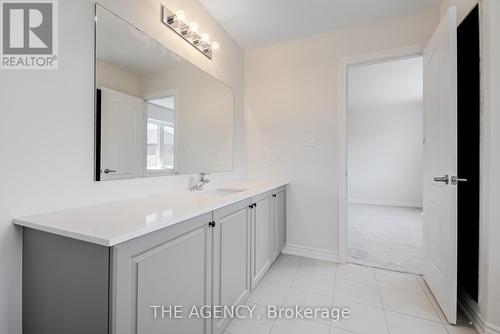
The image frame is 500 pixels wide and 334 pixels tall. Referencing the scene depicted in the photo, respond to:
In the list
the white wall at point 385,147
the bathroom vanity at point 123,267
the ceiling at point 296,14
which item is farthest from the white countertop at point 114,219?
the white wall at point 385,147

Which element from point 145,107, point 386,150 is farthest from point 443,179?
point 386,150

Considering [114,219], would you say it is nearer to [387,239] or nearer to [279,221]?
[279,221]

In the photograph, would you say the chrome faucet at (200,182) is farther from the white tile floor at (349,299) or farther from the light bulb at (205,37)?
the light bulb at (205,37)

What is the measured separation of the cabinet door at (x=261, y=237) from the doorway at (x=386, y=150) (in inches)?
73.9

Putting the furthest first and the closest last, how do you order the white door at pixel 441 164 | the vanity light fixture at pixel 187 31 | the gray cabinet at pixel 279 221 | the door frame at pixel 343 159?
1. the door frame at pixel 343 159
2. the gray cabinet at pixel 279 221
3. the vanity light fixture at pixel 187 31
4. the white door at pixel 441 164

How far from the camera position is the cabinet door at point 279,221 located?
226cm

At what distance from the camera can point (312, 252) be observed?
99.3 inches

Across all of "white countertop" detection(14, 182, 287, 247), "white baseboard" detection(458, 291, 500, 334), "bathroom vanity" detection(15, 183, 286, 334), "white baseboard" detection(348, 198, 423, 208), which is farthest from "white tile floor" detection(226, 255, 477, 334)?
"white baseboard" detection(348, 198, 423, 208)

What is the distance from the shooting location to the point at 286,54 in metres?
2.65

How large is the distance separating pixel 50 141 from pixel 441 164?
91.2 inches

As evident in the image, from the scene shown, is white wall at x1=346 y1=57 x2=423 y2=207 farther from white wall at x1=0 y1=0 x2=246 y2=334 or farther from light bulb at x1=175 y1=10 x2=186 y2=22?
white wall at x1=0 y1=0 x2=246 y2=334

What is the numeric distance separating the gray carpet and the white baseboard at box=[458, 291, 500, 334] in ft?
1.89

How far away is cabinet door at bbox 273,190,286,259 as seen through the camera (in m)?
2.26

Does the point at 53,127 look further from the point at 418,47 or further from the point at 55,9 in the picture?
the point at 418,47
